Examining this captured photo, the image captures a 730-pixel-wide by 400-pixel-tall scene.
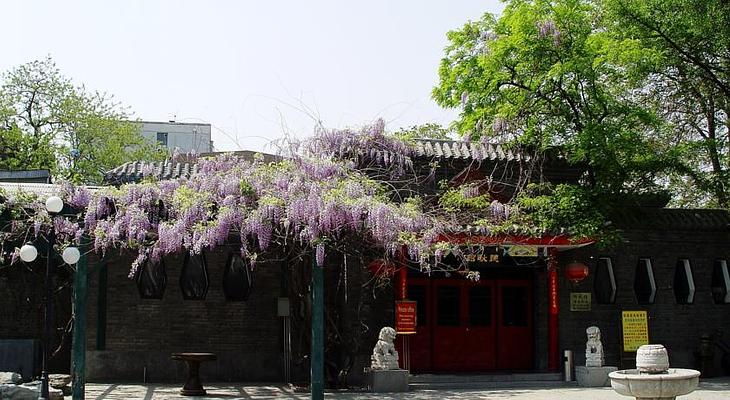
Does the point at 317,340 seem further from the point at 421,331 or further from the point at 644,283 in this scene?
the point at 644,283

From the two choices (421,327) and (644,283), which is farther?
(644,283)

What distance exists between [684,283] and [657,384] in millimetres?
8494

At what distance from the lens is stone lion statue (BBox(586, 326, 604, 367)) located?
16.0 metres

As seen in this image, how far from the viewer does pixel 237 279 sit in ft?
54.7

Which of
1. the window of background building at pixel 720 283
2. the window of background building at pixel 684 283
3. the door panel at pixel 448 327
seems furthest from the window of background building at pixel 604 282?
the door panel at pixel 448 327

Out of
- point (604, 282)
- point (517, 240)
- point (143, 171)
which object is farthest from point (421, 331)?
point (143, 171)

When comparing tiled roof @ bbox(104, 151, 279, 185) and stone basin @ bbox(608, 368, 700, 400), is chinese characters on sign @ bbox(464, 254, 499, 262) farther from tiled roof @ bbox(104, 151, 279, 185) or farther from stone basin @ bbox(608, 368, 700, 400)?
stone basin @ bbox(608, 368, 700, 400)

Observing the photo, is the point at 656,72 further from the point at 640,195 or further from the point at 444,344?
the point at 444,344

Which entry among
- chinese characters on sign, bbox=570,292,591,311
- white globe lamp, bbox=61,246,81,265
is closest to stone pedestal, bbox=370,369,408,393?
chinese characters on sign, bbox=570,292,591,311

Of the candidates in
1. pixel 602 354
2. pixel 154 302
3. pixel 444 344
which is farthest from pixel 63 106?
pixel 602 354

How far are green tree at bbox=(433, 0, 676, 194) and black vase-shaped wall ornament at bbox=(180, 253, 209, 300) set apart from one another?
6.11m

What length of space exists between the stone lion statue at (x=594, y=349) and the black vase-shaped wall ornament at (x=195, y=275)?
7.09m

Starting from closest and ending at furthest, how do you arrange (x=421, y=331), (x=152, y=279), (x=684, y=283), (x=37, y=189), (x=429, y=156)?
(x=37, y=189) < (x=152, y=279) < (x=429, y=156) < (x=421, y=331) < (x=684, y=283)

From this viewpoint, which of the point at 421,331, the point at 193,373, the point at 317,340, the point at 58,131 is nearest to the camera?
the point at 317,340
